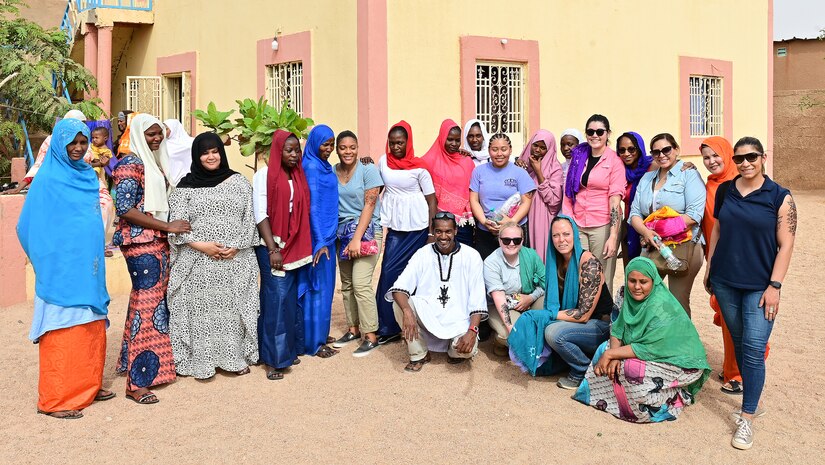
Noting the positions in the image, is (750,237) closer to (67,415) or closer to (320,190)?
(320,190)

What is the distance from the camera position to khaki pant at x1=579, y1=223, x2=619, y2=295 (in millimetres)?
5191

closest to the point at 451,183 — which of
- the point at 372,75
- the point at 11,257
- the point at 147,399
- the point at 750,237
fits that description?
the point at 750,237

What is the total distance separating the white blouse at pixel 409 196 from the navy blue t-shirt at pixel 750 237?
2.16 m

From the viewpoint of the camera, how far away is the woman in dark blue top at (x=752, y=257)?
3.90 metres

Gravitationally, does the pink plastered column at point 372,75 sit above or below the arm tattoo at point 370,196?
above

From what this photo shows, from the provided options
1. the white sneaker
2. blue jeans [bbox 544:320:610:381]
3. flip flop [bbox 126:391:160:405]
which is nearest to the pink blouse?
blue jeans [bbox 544:320:610:381]

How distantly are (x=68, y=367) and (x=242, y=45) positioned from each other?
6889 mm

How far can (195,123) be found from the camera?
450 inches

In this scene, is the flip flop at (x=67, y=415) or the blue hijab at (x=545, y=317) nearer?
the flip flop at (x=67, y=415)

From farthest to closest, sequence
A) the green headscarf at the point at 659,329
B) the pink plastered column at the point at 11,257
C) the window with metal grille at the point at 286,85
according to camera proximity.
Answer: the window with metal grille at the point at 286,85 < the pink plastered column at the point at 11,257 < the green headscarf at the point at 659,329

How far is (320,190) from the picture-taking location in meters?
5.29

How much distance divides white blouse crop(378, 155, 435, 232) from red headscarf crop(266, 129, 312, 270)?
0.68 meters

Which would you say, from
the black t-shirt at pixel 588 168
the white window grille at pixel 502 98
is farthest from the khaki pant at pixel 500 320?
the white window grille at pixel 502 98

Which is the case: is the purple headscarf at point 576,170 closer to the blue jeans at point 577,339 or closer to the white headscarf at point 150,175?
the blue jeans at point 577,339
